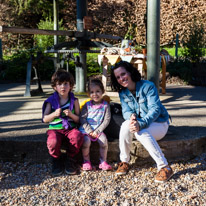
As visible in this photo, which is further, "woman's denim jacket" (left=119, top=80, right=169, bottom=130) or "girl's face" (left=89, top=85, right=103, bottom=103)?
"girl's face" (left=89, top=85, right=103, bottom=103)

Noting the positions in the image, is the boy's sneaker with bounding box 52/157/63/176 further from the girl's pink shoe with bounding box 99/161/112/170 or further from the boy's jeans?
the girl's pink shoe with bounding box 99/161/112/170

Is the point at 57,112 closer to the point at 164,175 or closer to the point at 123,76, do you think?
the point at 123,76

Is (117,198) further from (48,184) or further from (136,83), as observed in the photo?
(136,83)

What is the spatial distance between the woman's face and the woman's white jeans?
342mm

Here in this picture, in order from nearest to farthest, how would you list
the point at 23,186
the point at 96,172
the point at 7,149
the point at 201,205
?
the point at 201,205 → the point at 23,186 → the point at 96,172 → the point at 7,149

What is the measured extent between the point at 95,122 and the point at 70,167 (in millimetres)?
457

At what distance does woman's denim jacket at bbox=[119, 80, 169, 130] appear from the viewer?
2.61 metres

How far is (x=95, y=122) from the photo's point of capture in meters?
2.83

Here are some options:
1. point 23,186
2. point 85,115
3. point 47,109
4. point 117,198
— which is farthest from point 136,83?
point 23,186

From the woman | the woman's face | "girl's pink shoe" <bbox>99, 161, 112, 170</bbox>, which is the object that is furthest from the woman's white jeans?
the woman's face

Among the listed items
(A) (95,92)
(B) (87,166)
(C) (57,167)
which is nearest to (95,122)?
(A) (95,92)

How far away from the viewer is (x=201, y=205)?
2.10 m

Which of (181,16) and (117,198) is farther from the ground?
(181,16)

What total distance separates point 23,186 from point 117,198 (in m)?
0.76
